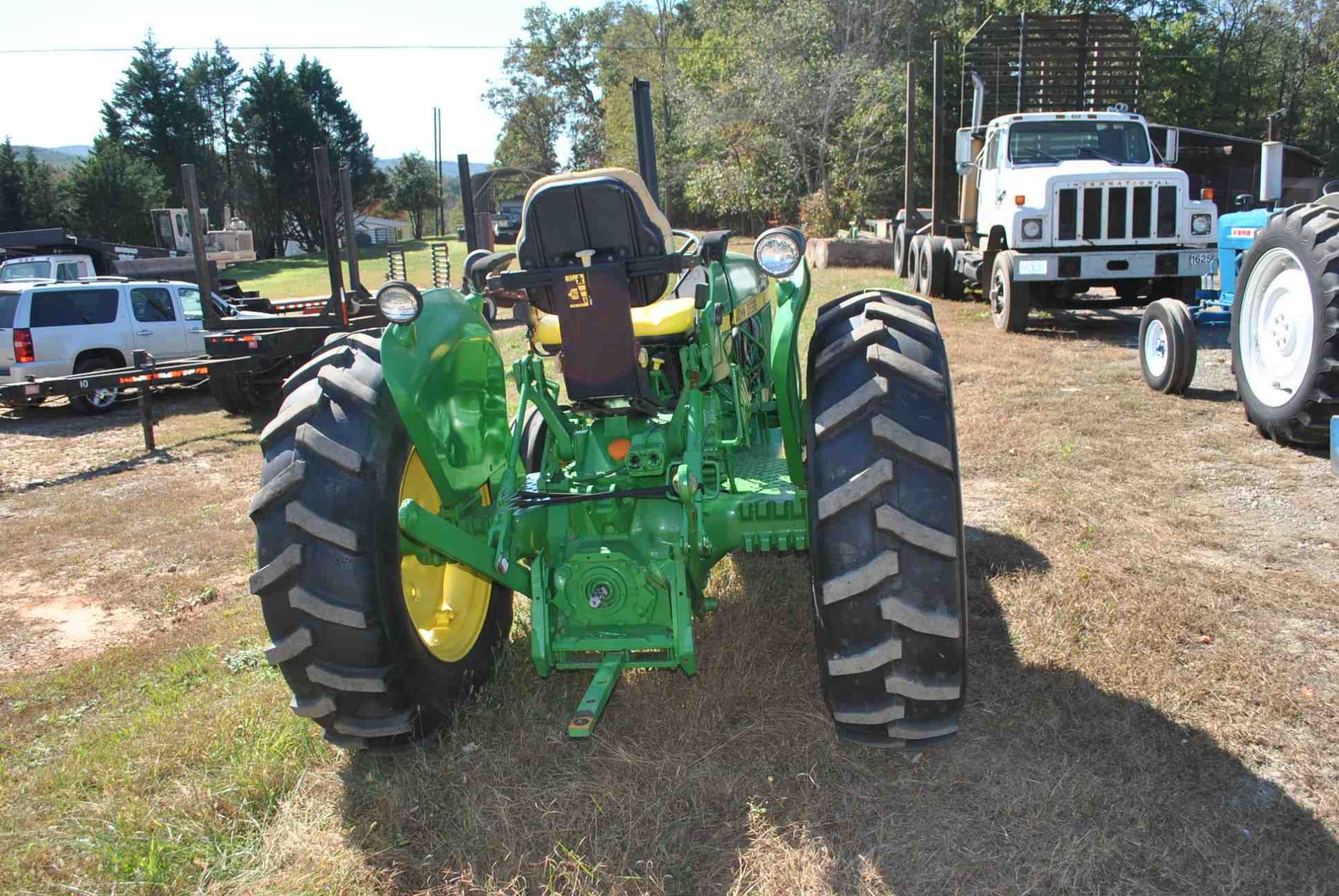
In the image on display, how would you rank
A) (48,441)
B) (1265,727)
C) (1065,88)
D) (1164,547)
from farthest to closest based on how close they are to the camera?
(1065,88), (48,441), (1164,547), (1265,727)

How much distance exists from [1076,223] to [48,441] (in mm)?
12488

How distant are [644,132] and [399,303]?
2076 millimetres

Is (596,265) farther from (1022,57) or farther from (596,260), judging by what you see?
(1022,57)

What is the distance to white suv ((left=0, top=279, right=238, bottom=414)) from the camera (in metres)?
12.7

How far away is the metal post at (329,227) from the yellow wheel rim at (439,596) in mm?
8540

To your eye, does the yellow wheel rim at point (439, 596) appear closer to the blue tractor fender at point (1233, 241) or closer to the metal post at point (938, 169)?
the blue tractor fender at point (1233, 241)

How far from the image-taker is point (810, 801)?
10.1 ft

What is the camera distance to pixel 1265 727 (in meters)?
3.34

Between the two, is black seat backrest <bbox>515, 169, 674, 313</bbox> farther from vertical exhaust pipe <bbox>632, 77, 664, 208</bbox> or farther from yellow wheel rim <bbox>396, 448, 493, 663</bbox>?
vertical exhaust pipe <bbox>632, 77, 664, 208</bbox>

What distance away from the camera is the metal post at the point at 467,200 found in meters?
9.83

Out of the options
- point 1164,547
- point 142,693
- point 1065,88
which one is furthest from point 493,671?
point 1065,88

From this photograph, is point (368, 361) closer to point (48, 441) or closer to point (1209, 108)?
point (48, 441)

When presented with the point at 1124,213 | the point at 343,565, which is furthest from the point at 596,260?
the point at 1124,213

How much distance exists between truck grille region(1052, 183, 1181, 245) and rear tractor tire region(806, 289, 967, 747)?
393 inches
